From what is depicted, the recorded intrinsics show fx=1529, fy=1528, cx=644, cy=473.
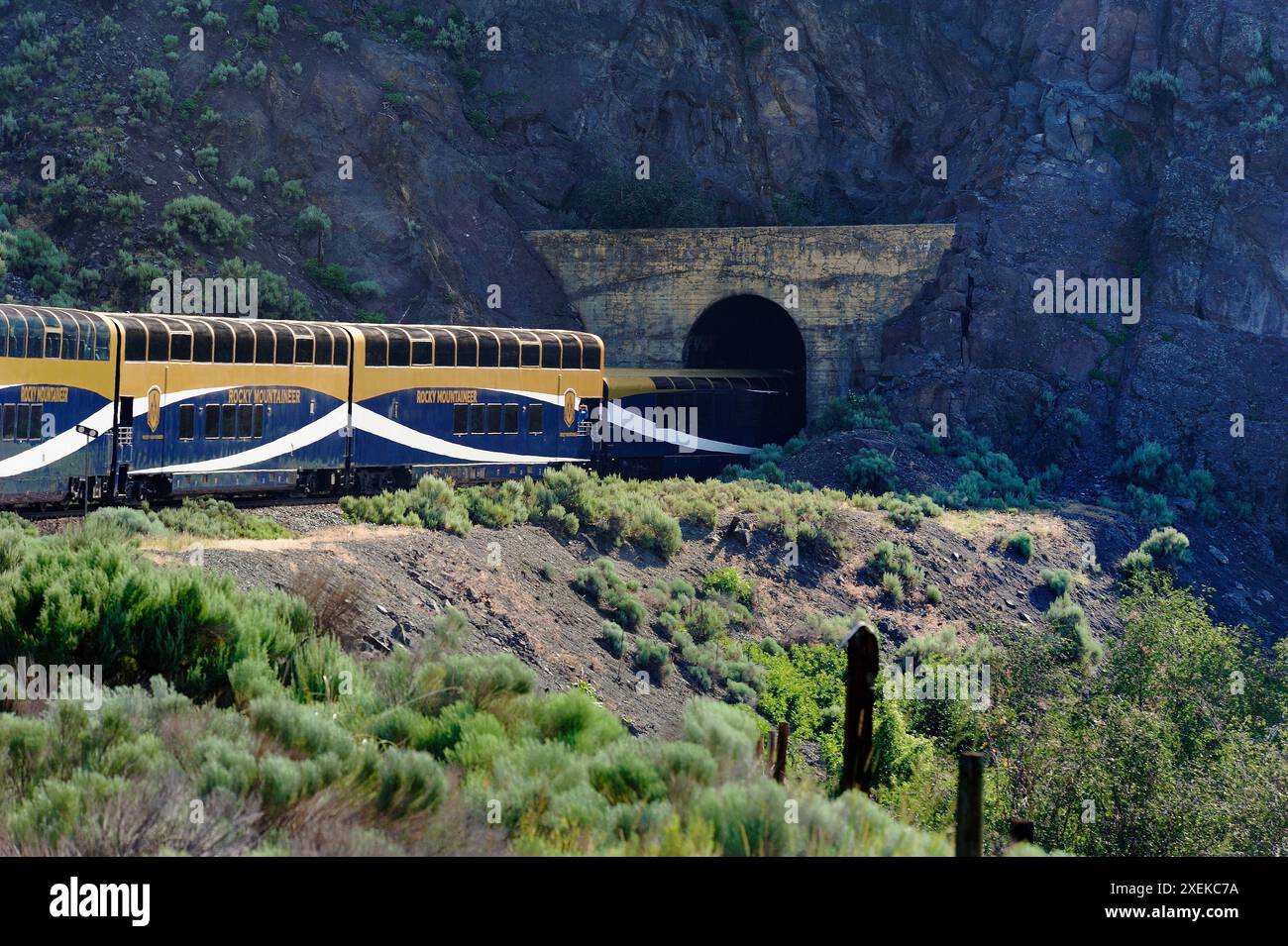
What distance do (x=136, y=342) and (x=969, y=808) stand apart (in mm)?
24714

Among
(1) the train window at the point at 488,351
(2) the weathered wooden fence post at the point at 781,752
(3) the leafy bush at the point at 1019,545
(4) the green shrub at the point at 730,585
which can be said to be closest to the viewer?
(2) the weathered wooden fence post at the point at 781,752

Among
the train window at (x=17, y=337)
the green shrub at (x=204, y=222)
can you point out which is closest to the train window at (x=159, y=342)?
the train window at (x=17, y=337)

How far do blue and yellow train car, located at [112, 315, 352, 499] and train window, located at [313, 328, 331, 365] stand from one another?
23 mm

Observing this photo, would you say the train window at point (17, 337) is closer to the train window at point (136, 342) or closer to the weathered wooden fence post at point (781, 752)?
the train window at point (136, 342)

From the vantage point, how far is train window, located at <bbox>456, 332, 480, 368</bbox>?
39.1 m

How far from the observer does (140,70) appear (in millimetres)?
59969

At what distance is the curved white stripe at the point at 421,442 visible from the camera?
119 ft

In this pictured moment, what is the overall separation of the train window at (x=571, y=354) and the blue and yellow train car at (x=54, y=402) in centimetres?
1513

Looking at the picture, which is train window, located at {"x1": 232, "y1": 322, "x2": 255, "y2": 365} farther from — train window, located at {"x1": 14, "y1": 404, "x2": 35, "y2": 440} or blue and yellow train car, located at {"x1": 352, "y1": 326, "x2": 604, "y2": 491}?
train window, located at {"x1": 14, "y1": 404, "x2": 35, "y2": 440}

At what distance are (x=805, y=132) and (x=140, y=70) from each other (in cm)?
2764

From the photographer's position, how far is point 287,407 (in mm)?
33844

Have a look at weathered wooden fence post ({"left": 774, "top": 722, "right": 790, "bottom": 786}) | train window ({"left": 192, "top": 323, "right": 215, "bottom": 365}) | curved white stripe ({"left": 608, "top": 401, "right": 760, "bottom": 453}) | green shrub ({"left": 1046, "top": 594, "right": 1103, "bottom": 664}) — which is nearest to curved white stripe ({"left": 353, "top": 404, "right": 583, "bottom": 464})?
train window ({"left": 192, "top": 323, "right": 215, "bottom": 365})
